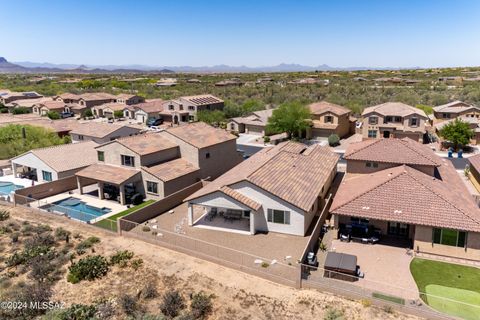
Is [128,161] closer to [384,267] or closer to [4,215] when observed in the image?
[4,215]

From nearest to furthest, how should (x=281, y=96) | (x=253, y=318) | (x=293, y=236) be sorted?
(x=253, y=318) < (x=293, y=236) < (x=281, y=96)


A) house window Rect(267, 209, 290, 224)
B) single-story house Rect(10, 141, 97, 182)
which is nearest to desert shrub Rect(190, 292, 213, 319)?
house window Rect(267, 209, 290, 224)

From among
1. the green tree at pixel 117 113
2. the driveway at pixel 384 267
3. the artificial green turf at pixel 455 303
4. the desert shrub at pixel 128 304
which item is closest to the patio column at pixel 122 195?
the desert shrub at pixel 128 304

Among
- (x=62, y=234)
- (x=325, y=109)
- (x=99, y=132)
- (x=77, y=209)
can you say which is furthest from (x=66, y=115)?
(x=62, y=234)

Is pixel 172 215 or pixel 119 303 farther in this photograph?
pixel 172 215

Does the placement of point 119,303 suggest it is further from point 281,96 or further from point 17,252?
point 281,96

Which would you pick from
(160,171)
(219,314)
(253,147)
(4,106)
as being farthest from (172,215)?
(4,106)
